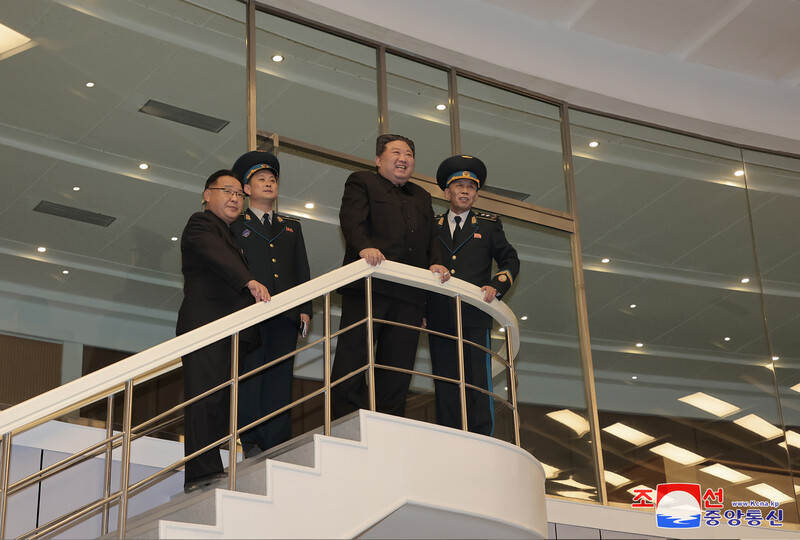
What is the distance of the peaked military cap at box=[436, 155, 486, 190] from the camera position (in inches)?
189

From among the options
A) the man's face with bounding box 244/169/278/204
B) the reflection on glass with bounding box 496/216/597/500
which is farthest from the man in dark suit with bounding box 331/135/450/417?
the reflection on glass with bounding box 496/216/597/500

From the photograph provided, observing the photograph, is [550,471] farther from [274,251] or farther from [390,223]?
[274,251]

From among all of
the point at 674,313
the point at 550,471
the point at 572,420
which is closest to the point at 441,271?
the point at 550,471

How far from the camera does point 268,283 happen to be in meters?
4.28

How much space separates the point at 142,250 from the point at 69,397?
2069 millimetres

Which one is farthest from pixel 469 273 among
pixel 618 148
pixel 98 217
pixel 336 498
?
pixel 618 148

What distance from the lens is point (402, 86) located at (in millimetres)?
6375

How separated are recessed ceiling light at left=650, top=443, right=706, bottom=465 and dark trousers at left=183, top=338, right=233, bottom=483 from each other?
3.57 m

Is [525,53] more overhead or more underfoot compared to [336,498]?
more overhead

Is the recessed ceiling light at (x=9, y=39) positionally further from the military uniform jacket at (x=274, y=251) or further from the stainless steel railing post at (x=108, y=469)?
the stainless steel railing post at (x=108, y=469)

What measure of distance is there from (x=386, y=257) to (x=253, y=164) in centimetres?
82

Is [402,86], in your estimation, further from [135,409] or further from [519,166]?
[135,409]

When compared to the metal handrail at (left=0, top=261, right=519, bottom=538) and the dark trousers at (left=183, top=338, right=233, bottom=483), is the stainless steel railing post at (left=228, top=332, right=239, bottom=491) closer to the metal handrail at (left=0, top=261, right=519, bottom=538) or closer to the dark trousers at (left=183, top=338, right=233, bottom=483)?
the metal handrail at (left=0, top=261, right=519, bottom=538)

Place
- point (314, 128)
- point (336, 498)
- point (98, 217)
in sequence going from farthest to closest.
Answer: point (314, 128) → point (98, 217) → point (336, 498)
